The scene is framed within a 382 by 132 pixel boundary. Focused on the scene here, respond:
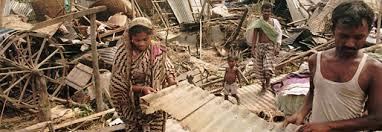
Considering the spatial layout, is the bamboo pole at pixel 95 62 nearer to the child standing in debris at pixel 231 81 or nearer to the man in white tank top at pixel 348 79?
the child standing in debris at pixel 231 81

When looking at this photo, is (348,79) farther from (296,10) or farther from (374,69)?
(296,10)

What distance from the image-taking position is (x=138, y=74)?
11.8ft

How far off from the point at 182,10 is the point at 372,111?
12151 mm

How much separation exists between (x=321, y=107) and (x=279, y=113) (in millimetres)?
3779

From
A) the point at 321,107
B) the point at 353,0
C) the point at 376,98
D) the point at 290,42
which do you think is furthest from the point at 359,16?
the point at 290,42

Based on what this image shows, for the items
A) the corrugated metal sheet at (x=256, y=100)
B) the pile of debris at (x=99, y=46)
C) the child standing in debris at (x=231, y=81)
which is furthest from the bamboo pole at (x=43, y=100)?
the corrugated metal sheet at (x=256, y=100)

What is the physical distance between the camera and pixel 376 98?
2.00 meters

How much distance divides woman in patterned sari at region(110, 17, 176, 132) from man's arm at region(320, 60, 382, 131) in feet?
5.81

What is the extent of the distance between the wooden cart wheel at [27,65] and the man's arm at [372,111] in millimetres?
5770

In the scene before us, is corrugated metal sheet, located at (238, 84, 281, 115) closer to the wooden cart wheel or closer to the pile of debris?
the pile of debris

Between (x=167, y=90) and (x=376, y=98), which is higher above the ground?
(x=376, y=98)

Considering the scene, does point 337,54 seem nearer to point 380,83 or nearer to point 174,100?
point 380,83

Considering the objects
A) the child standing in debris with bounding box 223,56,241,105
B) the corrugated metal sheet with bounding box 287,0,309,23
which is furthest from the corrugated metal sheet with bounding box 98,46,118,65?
the corrugated metal sheet with bounding box 287,0,309,23

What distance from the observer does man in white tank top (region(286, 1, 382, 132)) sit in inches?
78.4
